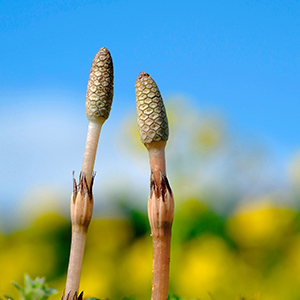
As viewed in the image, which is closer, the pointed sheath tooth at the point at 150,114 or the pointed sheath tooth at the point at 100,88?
the pointed sheath tooth at the point at 150,114

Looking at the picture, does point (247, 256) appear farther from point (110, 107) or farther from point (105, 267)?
point (110, 107)

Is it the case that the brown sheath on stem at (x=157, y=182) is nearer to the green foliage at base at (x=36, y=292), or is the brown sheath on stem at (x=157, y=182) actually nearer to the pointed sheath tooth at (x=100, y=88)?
the pointed sheath tooth at (x=100, y=88)

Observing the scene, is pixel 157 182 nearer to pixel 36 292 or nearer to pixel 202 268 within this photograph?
pixel 36 292

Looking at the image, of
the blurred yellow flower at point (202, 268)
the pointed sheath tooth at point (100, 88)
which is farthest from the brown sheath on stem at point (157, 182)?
the blurred yellow flower at point (202, 268)

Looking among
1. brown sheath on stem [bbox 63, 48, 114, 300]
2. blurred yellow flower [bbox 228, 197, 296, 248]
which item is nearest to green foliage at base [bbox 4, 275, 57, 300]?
brown sheath on stem [bbox 63, 48, 114, 300]

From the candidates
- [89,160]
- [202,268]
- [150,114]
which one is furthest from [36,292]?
[202,268]

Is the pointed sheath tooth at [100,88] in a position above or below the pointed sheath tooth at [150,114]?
above
